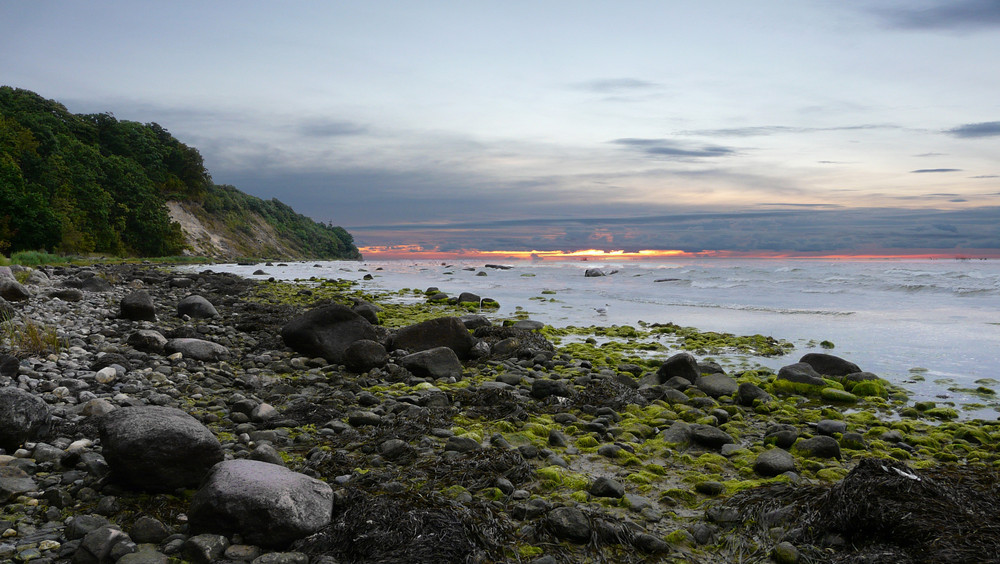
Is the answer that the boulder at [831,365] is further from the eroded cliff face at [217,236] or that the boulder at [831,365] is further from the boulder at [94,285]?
the eroded cliff face at [217,236]

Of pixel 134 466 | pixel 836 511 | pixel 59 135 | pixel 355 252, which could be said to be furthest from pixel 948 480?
pixel 355 252

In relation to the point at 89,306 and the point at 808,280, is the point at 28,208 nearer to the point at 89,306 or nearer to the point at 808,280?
the point at 89,306

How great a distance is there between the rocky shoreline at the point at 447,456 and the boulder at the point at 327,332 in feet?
0.11

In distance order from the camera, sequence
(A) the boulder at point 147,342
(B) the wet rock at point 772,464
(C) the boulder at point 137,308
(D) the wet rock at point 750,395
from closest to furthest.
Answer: (B) the wet rock at point 772,464 → (D) the wet rock at point 750,395 → (A) the boulder at point 147,342 → (C) the boulder at point 137,308

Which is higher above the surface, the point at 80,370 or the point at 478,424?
the point at 80,370

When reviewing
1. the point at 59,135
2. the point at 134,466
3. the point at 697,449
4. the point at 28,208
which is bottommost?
the point at 697,449

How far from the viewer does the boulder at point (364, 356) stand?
890 centimetres

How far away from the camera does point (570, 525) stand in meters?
4.02

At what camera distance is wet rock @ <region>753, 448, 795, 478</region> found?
17.1 feet

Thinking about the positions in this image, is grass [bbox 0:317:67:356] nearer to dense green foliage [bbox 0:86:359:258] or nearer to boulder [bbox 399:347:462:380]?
boulder [bbox 399:347:462:380]

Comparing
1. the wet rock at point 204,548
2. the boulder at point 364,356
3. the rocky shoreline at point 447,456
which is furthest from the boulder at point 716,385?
the wet rock at point 204,548

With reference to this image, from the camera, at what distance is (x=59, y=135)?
174 ft

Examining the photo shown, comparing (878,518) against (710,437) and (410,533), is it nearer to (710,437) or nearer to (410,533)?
(710,437)

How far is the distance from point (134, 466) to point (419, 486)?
2.11 m
